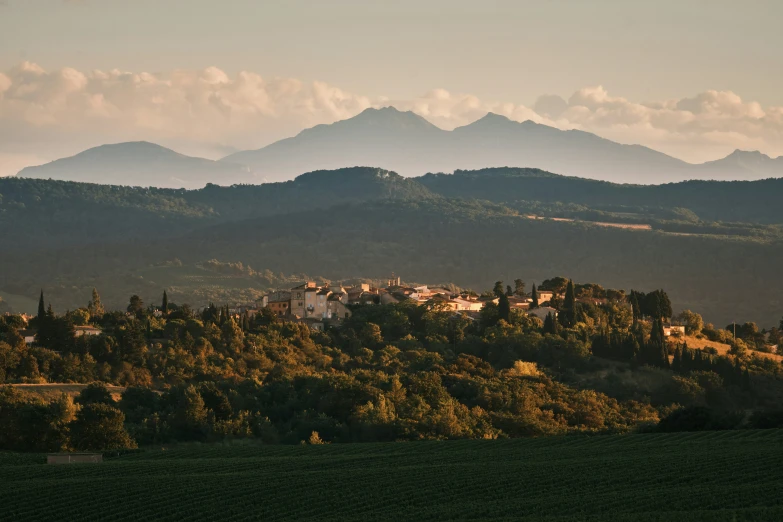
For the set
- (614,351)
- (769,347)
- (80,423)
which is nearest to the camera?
(80,423)

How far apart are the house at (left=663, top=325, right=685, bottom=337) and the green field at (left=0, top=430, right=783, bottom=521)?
40.9m

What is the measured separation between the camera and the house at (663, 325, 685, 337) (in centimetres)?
9038

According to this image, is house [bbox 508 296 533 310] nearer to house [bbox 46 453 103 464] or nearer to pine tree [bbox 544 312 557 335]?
pine tree [bbox 544 312 557 335]

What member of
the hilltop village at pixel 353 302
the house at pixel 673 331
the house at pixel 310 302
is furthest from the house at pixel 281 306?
the house at pixel 673 331

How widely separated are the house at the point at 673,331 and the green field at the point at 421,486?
40.9 meters

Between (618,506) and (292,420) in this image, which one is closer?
(618,506)

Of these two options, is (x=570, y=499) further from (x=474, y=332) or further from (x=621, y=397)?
(x=474, y=332)

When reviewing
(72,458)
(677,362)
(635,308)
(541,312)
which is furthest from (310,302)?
(72,458)

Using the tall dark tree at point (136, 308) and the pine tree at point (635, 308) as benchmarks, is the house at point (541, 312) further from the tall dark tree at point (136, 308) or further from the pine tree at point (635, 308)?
the tall dark tree at point (136, 308)

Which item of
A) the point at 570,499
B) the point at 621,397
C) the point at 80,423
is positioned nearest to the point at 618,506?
the point at 570,499

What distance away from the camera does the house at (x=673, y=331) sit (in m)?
90.4

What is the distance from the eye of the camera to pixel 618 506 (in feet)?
112

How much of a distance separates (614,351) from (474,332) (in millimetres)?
10127

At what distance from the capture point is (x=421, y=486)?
1526 inches
